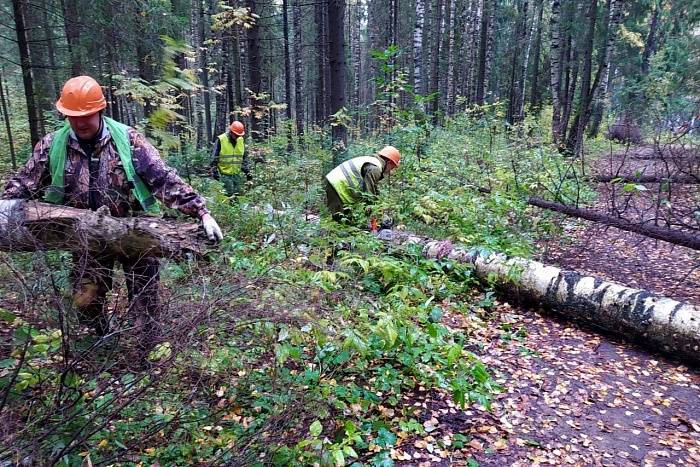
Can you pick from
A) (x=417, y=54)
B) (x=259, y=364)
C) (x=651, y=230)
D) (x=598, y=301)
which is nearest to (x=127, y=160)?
(x=259, y=364)

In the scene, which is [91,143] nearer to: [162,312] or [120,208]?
[120,208]

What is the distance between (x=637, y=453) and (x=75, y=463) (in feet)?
11.4

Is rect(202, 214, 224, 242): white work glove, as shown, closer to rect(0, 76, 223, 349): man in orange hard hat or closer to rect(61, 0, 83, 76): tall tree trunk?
rect(0, 76, 223, 349): man in orange hard hat

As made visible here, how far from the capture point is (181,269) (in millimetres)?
3027

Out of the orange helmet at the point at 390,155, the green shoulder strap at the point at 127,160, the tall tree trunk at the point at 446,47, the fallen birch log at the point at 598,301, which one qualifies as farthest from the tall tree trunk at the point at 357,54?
the green shoulder strap at the point at 127,160

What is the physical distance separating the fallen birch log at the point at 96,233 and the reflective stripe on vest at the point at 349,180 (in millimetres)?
3898

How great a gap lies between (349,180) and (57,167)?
4218 mm

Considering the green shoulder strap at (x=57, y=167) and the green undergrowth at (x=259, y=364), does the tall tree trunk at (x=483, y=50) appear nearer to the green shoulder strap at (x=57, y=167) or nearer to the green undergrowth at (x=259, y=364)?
the green undergrowth at (x=259, y=364)

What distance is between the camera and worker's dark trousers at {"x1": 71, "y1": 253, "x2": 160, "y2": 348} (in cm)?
213

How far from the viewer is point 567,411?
3.44 metres

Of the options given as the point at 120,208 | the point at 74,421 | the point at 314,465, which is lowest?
the point at 314,465

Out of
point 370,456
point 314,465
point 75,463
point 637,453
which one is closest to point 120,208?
point 75,463

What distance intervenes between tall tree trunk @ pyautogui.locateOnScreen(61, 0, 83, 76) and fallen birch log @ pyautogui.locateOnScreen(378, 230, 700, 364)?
732 centimetres

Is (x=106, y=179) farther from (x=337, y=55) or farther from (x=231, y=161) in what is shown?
(x=337, y=55)
